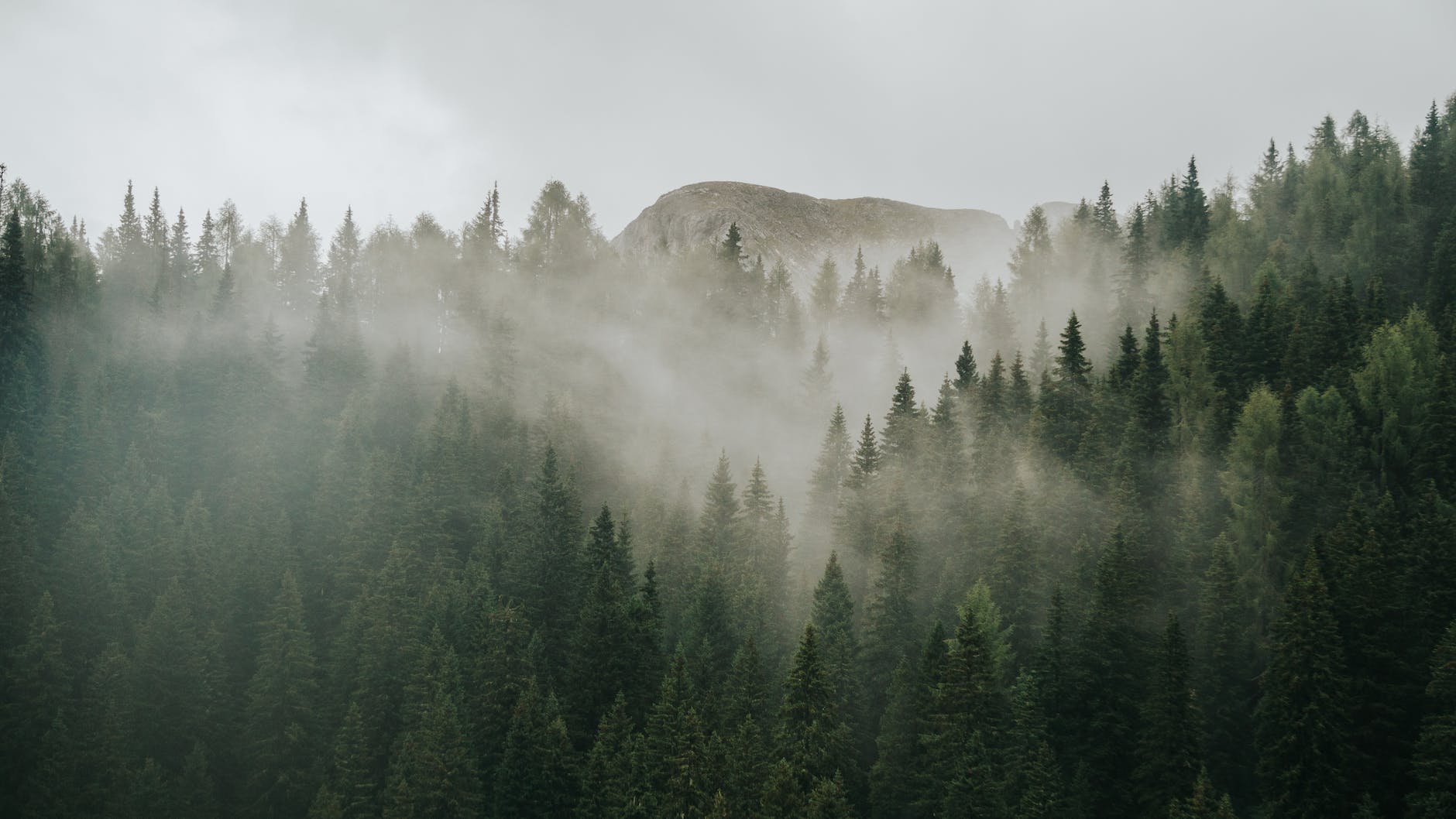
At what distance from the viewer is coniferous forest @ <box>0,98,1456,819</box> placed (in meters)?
52.4

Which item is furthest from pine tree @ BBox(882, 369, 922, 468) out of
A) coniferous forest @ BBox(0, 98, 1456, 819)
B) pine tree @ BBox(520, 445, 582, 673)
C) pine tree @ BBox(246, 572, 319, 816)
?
pine tree @ BBox(246, 572, 319, 816)

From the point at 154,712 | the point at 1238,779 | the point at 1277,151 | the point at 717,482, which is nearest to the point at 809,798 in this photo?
the point at 1238,779

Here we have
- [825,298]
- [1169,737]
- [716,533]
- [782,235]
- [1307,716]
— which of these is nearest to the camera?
[1307,716]

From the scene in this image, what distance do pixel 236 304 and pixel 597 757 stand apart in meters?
83.6

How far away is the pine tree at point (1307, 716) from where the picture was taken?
152 ft

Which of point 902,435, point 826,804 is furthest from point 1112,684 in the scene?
point 902,435

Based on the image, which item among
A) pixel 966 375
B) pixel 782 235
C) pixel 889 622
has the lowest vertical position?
pixel 889 622

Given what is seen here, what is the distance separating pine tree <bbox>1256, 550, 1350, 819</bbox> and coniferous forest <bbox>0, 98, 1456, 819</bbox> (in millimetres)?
224

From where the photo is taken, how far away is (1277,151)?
13800 cm

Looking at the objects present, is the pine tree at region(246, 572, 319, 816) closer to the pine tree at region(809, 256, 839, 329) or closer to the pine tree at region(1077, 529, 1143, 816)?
the pine tree at region(1077, 529, 1143, 816)

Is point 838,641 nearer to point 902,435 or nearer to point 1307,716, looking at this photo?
point 1307,716

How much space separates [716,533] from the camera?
80375 mm

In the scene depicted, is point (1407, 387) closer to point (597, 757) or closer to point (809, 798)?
point (809, 798)

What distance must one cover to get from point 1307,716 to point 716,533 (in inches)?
1800
